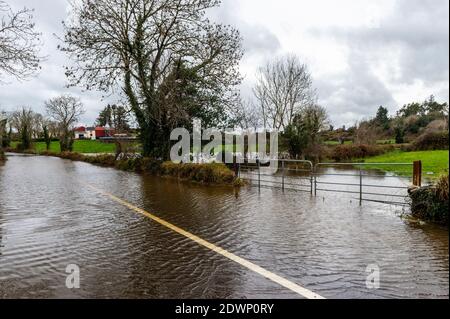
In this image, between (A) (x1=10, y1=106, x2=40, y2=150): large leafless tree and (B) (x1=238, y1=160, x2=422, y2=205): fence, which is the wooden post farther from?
(A) (x1=10, y1=106, x2=40, y2=150): large leafless tree

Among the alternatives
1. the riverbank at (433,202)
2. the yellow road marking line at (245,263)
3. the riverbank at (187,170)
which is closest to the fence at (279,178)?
the riverbank at (187,170)

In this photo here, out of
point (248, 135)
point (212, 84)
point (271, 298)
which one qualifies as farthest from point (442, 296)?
point (248, 135)

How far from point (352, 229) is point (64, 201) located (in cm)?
843

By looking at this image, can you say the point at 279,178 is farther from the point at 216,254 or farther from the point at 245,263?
the point at 245,263

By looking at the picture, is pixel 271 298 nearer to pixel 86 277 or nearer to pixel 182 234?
pixel 86 277

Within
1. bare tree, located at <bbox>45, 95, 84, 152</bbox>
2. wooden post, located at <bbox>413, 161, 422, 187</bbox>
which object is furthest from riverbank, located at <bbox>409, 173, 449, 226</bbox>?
bare tree, located at <bbox>45, 95, 84, 152</bbox>

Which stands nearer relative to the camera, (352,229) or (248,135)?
(352,229)

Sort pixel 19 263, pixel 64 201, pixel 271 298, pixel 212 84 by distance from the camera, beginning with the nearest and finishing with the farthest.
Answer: pixel 271 298 < pixel 19 263 < pixel 64 201 < pixel 212 84

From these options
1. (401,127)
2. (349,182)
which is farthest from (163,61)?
(401,127)

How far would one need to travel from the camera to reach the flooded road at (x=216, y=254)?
4574 millimetres

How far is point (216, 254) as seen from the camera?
6090 mm

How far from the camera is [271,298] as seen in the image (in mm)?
4277

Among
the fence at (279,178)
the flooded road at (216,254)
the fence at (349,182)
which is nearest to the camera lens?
the flooded road at (216,254)

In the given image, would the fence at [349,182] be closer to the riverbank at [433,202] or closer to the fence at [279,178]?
the fence at [279,178]
